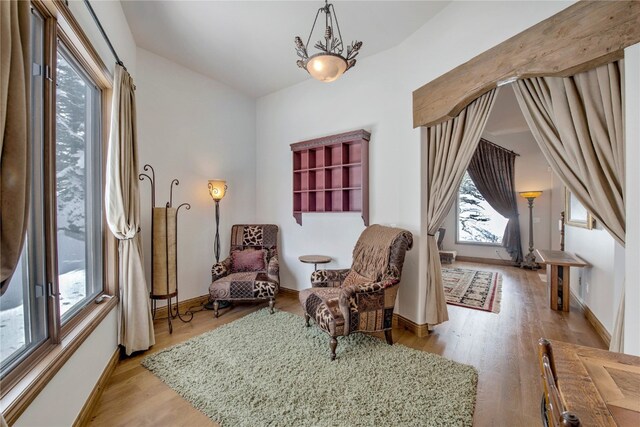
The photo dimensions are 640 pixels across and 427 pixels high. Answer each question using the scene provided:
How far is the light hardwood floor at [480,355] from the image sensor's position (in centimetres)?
176

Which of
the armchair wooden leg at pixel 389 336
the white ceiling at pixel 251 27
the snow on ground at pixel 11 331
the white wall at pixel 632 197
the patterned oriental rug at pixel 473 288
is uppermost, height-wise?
the white ceiling at pixel 251 27

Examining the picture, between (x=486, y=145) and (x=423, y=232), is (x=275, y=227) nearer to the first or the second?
(x=423, y=232)

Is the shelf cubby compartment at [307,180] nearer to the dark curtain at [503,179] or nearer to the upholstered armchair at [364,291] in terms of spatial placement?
the upholstered armchair at [364,291]

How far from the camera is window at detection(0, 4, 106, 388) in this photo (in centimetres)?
134

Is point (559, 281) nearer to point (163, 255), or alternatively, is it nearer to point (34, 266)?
point (163, 255)

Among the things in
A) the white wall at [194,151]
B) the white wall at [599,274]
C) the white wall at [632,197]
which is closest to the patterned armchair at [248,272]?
the white wall at [194,151]

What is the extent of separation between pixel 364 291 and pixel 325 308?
0.39 metres

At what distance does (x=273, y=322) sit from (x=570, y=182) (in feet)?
9.83

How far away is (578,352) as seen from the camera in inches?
39.3

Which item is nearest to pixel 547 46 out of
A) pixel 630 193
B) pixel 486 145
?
pixel 630 193

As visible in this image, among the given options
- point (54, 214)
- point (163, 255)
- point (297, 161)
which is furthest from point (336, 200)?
point (54, 214)

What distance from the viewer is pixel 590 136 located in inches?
67.0

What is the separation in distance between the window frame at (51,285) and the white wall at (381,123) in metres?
2.55

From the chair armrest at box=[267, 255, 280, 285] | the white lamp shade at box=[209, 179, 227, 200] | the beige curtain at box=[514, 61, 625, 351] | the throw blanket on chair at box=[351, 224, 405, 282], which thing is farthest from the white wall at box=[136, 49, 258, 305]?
the beige curtain at box=[514, 61, 625, 351]
